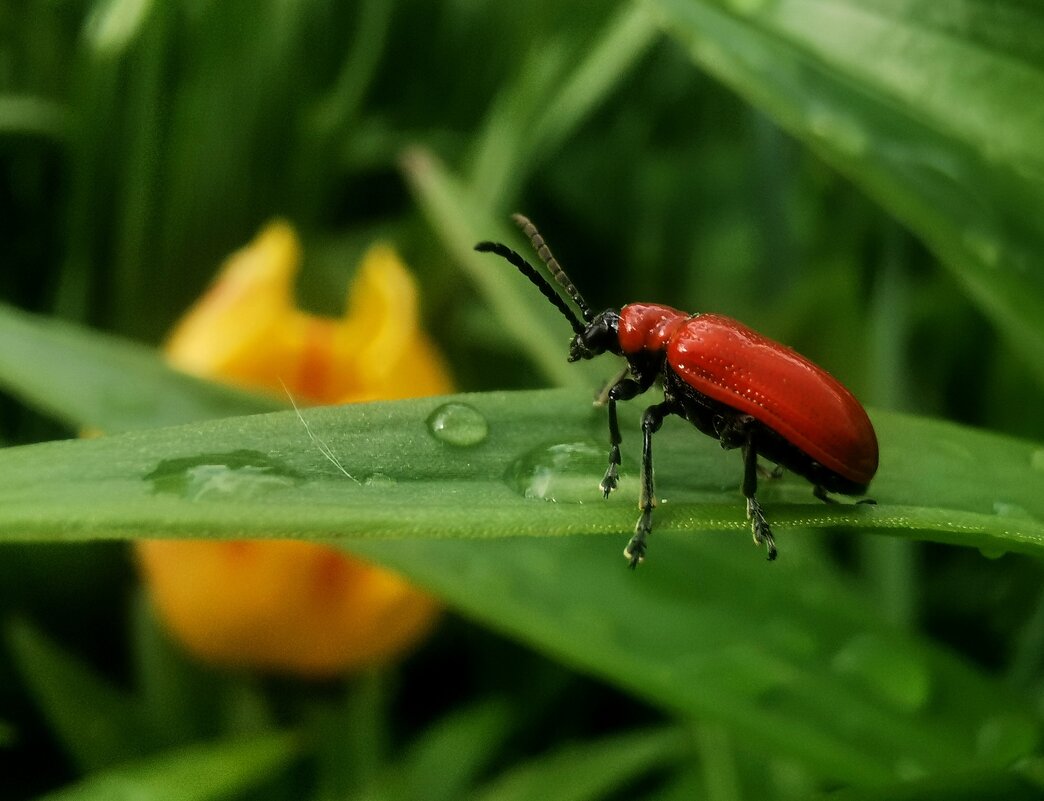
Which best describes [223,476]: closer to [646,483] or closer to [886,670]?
[646,483]

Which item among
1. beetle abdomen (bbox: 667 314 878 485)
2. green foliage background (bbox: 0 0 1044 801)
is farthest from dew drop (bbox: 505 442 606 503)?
beetle abdomen (bbox: 667 314 878 485)

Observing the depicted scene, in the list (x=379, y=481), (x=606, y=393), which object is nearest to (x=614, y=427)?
(x=606, y=393)

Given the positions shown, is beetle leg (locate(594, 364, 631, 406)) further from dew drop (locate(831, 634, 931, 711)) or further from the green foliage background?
dew drop (locate(831, 634, 931, 711))

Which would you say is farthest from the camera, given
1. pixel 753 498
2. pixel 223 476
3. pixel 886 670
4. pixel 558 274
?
pixel 558 274

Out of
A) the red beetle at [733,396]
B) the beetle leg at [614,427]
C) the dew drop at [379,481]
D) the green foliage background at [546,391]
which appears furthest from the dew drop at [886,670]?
the dew drop at [379,481]

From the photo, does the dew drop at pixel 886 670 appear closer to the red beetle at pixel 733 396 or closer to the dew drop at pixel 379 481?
the red beetle at pixel 733 396
